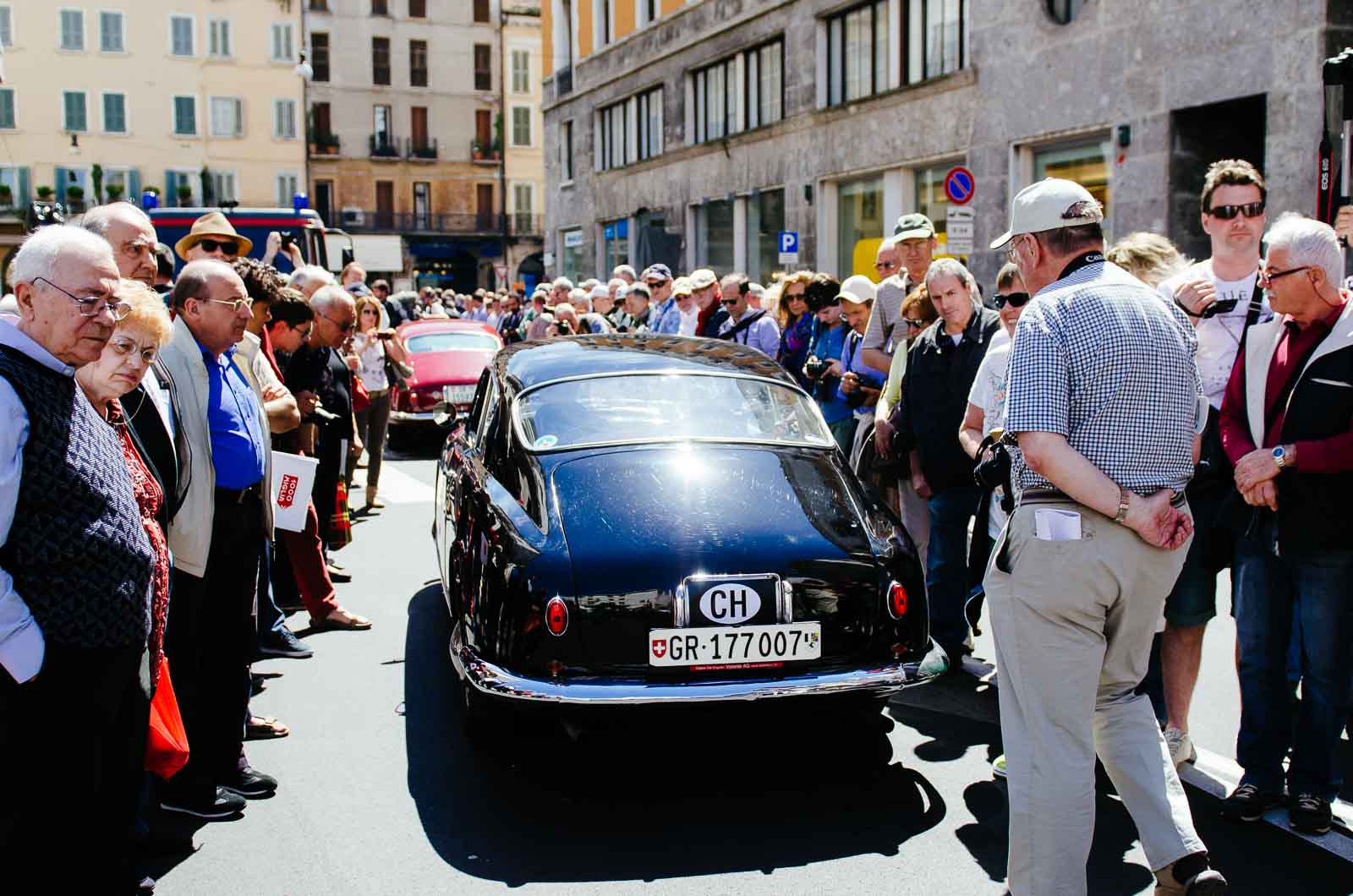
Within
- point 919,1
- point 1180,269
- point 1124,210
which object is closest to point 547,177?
point 919,1

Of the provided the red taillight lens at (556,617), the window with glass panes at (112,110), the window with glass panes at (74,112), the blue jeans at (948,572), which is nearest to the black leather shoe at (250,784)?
the red taillight lens at (556,617)

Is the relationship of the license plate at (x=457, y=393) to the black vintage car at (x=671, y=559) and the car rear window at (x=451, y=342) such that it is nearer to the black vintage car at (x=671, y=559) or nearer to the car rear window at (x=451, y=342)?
the car rear window at (x=451, y=342)

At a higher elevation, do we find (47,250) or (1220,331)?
(47,250)

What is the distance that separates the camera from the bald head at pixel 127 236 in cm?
537

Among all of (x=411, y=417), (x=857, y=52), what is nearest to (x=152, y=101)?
(x=857, y=52)

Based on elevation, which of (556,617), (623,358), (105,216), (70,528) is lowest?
(556,617)

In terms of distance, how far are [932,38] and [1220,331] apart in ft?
57.5

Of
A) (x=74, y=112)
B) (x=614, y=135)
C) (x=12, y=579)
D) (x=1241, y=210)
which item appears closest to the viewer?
(x=12, y=579)

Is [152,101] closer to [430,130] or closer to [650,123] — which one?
[430,130]

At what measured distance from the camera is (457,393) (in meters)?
15.8

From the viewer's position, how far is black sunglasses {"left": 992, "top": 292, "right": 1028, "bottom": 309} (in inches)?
221

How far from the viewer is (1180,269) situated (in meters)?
5.37

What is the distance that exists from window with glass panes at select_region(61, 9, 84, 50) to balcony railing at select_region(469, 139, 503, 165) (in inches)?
754

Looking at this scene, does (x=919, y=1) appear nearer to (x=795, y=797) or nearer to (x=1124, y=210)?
(x=1124, y=210)
